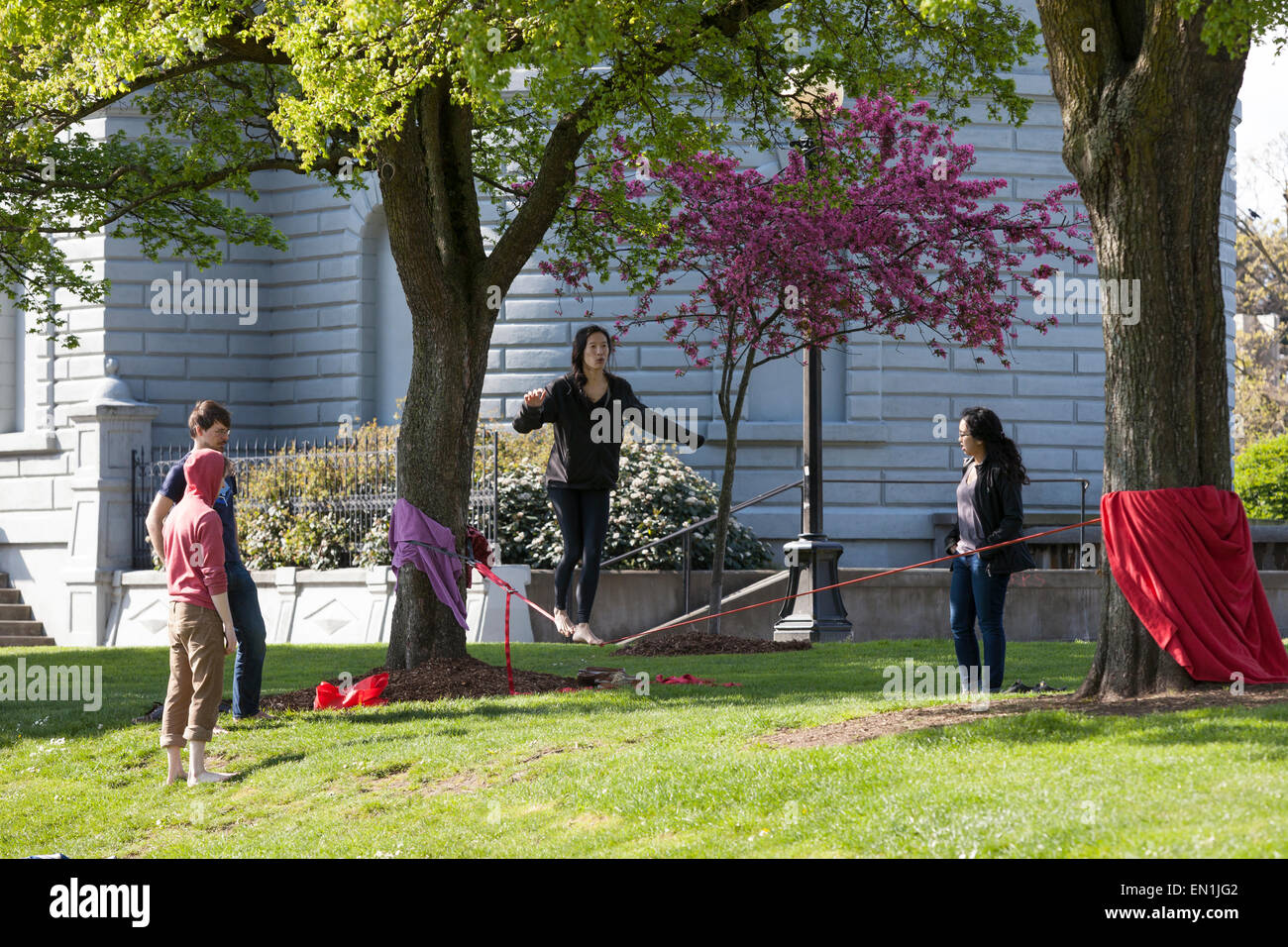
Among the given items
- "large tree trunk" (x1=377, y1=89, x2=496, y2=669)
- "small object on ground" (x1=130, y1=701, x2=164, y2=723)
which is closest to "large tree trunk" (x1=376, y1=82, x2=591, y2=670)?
"large tree trunk" (x1=377, y1=89, x2=496, y2=669)

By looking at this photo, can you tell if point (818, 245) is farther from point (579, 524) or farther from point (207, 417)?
point (207, 417)

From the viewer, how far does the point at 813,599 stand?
15.3 m

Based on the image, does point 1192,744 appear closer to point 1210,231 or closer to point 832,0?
point 1210,231

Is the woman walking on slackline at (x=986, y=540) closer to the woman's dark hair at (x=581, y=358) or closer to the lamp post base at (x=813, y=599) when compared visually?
the woman's dark hair at (x=581, y=358)

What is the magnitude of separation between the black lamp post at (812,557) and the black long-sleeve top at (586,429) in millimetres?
4889

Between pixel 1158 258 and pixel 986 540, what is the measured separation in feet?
8.45

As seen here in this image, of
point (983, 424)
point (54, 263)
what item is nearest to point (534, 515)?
point (54, 263)

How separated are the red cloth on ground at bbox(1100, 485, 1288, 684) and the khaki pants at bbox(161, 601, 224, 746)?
500 centimetres

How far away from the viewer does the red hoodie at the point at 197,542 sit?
815cm

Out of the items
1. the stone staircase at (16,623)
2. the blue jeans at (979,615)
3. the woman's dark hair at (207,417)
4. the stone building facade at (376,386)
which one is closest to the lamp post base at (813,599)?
the blue jeans at (979,615)

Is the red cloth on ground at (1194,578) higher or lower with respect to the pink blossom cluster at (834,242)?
lower

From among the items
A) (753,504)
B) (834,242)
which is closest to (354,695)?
(834,242)

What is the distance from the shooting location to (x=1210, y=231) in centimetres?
775

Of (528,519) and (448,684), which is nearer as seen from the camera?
(448,684)
